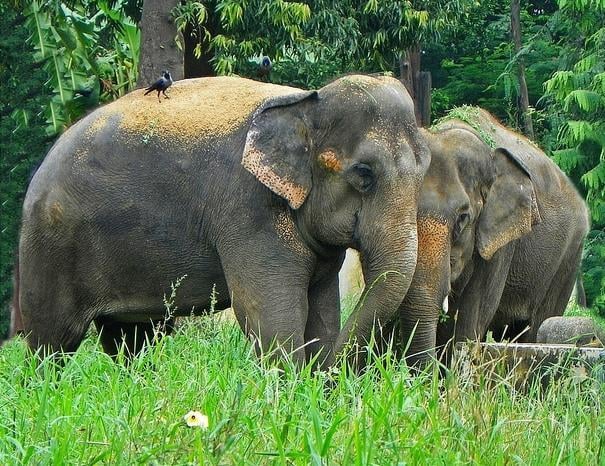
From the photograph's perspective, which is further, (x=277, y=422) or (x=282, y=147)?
(x=282, y=147)

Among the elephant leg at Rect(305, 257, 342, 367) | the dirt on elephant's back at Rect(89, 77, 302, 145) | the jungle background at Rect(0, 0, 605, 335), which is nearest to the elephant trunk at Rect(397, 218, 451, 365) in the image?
the elephant leg at Rect(305, 257, 342, 367)

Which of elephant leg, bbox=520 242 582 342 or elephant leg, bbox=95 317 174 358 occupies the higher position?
elephant leg, bbox=95 317 174 358

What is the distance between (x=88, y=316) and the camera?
300 inches

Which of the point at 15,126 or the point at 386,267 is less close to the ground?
the point at 386,267

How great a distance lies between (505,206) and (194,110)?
2.12 m

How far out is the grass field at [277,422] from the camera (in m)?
4.18

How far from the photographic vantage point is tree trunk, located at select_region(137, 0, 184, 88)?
411 inches

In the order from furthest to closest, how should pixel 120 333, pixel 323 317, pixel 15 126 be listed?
pixel 15 126
pixel 120 333
pixel 323 317

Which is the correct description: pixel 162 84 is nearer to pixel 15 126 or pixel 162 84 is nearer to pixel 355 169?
pixel 355 169

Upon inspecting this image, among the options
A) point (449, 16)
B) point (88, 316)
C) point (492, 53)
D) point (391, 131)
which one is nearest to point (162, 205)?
point (88, 316)

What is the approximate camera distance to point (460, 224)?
7945 mm

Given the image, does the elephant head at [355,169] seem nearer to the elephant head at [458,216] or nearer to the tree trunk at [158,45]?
the elephant head at [458,216]

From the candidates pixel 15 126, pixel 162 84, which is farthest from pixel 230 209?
pixel 15 126

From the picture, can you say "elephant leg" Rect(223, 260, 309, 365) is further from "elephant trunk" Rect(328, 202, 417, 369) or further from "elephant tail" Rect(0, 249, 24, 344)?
"elephant tail" Rect(0, 249, 24, 344)
